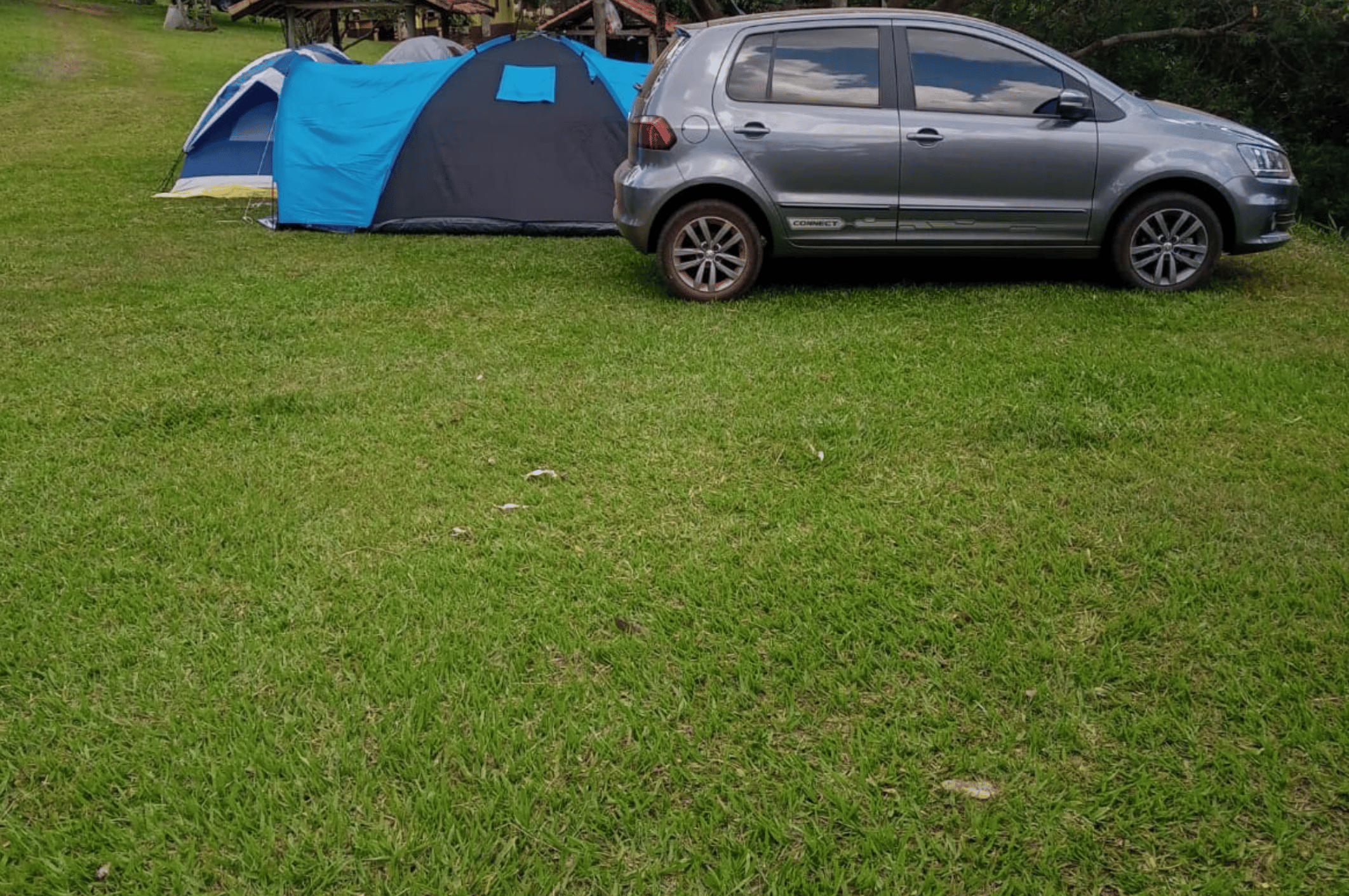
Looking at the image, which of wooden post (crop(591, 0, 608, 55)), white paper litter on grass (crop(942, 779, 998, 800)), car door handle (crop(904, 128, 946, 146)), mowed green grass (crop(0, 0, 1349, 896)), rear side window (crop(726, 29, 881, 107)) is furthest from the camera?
wooden post (crop(591, 0, 608, 55))

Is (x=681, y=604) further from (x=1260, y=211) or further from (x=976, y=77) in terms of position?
(x=1260, y=211)

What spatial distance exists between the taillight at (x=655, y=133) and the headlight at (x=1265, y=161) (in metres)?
3.42

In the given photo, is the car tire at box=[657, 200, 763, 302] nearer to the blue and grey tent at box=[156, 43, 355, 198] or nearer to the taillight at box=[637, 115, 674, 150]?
the taillight at box=[637, 115, 674, 150]

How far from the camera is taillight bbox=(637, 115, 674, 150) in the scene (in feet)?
21.4

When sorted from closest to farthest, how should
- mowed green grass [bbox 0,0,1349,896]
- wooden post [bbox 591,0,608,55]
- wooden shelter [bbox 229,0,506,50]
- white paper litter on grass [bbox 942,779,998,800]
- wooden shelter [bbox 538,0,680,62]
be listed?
mowed green grass [bbox 0,0,1349,896] < white paper litter on grass [bbox 942,779,998,800] < wooden post [bbox 591,0,608,55] < wooden shelter [bbox 229,0,506,50] < wooden shelter [bbox 538,0,680,62]

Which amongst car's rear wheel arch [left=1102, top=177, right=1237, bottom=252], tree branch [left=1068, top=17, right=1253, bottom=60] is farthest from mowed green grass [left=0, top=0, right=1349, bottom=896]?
tree branch [left=1068, top=17, right=1253, bottom=60]

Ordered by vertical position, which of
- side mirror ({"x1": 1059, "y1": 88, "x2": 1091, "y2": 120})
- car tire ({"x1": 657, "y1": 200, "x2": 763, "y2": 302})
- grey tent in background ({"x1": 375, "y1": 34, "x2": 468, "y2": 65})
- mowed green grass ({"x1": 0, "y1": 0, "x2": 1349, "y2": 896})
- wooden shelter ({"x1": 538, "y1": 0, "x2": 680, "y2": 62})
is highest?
wooden shelter ({"x1": 538, "y1": 0, "x2": 680, "y2": 62})

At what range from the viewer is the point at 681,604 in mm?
3299

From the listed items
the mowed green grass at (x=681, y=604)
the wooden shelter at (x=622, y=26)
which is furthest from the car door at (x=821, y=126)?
the wooden shelter at (x=622, y=26)

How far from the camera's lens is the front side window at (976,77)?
21.5 ft

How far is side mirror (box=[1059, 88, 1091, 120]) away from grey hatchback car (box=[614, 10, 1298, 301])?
11 mm

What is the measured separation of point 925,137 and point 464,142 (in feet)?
15.1

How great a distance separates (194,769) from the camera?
2.59 meters

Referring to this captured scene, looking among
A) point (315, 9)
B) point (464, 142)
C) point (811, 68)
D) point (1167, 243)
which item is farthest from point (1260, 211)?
point (315, 9)
